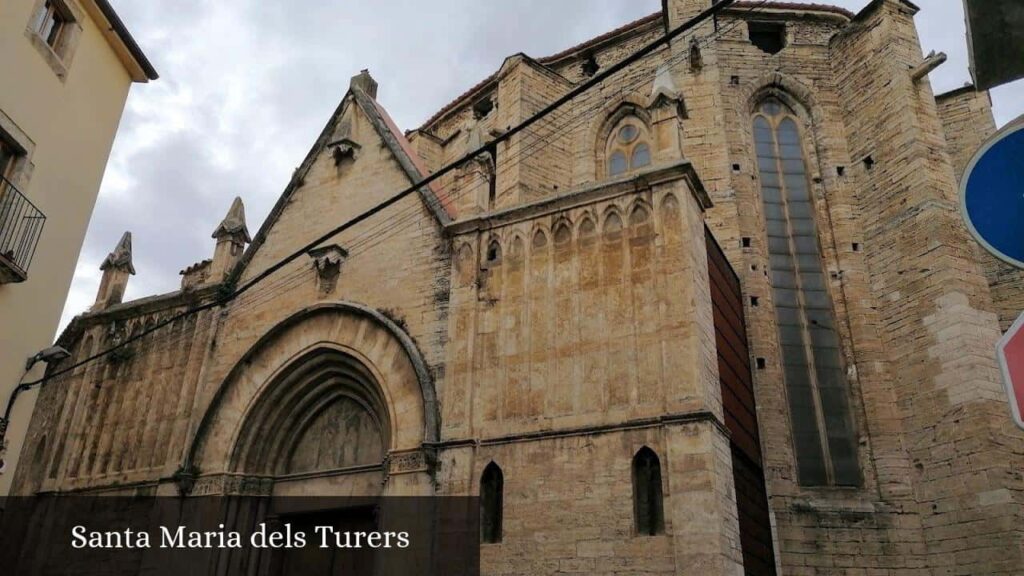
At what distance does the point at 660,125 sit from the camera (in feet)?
34.6

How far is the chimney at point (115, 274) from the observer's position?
14820 millimetres

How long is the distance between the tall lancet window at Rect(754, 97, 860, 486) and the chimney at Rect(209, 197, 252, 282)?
980cm

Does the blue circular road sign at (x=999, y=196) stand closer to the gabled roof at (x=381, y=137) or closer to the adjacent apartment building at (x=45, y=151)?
the gabled roof at (x=381, y=137)

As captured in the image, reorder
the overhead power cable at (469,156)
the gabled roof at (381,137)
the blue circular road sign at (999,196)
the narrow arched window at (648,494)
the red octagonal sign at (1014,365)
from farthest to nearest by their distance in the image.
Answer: the gabled roof at (381,137), the narrow arched window at (648,494), the overhead power cable at (469,156), the blue circular road sign at (999,196), the red octagonal sign at (1014,365)

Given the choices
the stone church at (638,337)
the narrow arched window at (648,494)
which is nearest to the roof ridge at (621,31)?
the stone church at (638,337)

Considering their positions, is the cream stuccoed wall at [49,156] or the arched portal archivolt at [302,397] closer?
the cream stuccoed wall at [49,156]

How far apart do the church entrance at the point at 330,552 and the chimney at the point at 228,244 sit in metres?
4.56

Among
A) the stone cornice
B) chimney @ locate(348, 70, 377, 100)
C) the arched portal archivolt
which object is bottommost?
the arched portal archivolt

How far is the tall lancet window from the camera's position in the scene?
13250 millimetres

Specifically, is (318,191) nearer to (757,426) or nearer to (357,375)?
(357,375)

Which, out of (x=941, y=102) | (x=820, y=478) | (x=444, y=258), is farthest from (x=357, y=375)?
(x=941, y=102)

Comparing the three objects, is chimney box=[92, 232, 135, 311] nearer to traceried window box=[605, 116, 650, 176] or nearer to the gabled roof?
the gabled roof

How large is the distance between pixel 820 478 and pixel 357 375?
7.76 metres

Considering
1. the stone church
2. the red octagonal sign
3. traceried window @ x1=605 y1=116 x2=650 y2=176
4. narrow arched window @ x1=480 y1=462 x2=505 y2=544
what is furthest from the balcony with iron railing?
traceried window @ x1=605 y1=116 x2=650 y2=176
